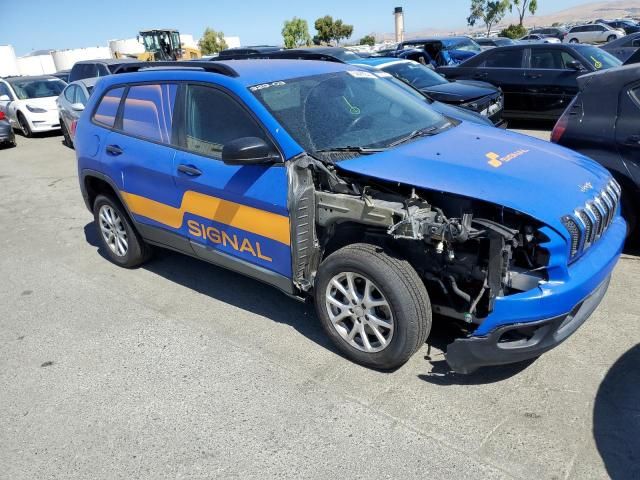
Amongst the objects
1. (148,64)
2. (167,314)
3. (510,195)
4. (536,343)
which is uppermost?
(148,64)

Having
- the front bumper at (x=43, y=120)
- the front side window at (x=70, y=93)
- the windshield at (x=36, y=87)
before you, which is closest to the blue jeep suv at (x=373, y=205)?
the front side window at (x=70, y=93)

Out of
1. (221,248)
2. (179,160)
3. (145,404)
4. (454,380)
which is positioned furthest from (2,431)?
(454,380)

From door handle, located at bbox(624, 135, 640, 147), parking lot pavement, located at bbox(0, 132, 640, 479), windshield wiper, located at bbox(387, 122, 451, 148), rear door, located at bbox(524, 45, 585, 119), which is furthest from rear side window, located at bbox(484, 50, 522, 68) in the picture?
windshield wiper, located at bbox(387, 122, 451, 148)

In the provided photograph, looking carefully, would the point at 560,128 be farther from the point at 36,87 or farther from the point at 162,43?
the point at 162,43

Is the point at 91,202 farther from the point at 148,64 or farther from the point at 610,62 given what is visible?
the point at 610,62

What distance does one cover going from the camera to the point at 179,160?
12.9 feet

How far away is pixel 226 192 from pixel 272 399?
1.40 meters

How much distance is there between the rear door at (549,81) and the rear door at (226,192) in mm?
7589

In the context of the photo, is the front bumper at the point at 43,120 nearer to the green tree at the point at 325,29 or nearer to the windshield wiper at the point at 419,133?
the windshield wiper at the point at 419,133

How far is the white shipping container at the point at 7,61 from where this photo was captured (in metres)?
53.0

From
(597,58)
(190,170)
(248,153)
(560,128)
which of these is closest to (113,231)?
(190,170)

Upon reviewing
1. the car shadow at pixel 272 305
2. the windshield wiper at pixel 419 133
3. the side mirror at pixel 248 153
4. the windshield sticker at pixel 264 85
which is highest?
the windshield sticker at pixel 264 85

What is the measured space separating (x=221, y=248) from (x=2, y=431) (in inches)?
68.0

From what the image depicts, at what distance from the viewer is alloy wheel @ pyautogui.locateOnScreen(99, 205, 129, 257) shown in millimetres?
5043
